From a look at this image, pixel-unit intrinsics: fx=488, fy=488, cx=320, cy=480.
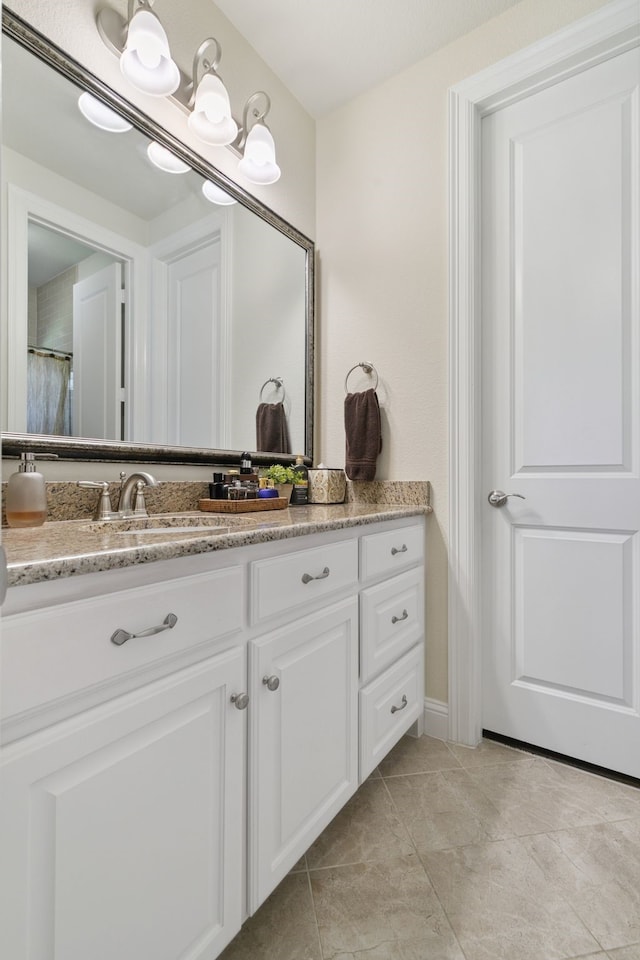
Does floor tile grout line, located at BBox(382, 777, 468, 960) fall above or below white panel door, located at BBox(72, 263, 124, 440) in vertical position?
below

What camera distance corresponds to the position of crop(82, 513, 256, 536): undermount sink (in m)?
1.23

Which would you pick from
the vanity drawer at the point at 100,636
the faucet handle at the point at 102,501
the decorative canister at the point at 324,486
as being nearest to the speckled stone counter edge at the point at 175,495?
the faucet handle at the point at 102,501

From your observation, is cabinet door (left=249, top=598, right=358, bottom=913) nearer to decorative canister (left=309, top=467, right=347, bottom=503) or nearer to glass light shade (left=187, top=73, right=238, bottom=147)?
decorative canister (left=309, top=467, right=347, bottom=503)

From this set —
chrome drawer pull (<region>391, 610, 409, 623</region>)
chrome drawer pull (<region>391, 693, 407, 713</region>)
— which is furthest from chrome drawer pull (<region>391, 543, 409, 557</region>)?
chrome drawer pull (<region>391, 693, 407, 713</region>)

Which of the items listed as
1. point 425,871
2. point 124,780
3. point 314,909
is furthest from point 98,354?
point 425,871

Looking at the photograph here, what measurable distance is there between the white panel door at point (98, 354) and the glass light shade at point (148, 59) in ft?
1.68

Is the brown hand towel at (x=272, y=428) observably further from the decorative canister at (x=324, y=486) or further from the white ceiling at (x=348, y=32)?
the white ceiling at (x=348, y=32)

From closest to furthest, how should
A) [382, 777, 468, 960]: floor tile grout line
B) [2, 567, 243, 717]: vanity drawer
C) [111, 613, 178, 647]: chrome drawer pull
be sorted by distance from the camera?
[2, 567, 243, 717]: vanity drawer
[111, 613, 178, 647]: chrome drawer pull
[382, 777, 468, 960]: floor tile grout line

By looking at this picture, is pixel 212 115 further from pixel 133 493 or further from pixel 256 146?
pixel 133 493

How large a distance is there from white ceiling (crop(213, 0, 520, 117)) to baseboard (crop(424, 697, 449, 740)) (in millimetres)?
2487

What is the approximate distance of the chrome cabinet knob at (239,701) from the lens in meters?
0.94

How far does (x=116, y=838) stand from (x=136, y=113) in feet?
5.79

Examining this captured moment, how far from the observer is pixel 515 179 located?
5.79 ft

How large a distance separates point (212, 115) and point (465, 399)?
4.11 ft
